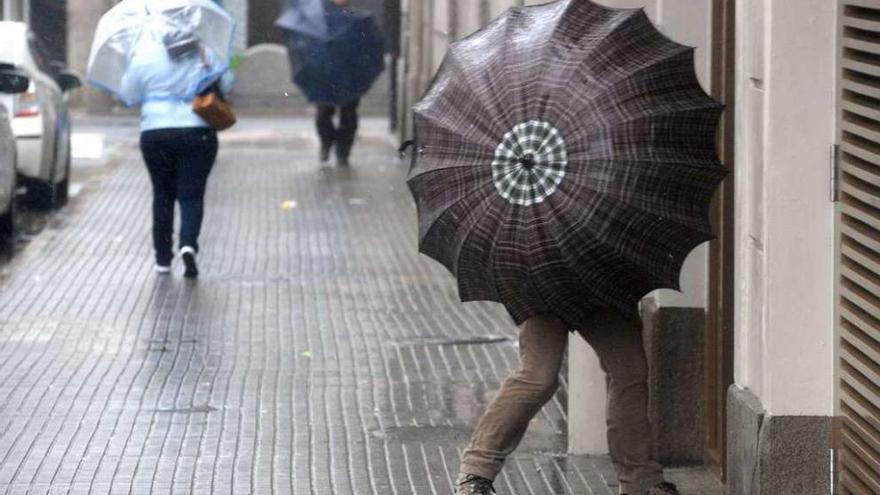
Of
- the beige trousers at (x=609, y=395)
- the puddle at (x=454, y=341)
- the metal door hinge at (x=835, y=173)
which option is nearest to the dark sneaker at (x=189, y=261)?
the puddle at (x=454, y=341)

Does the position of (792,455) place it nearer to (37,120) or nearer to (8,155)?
(8,155)

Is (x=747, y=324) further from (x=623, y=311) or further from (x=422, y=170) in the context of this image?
(x=422, y=170)

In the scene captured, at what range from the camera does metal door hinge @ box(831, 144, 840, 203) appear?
18.8ft

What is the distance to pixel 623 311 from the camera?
589 centimetres

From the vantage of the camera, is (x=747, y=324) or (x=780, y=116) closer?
(x=780, y=116)

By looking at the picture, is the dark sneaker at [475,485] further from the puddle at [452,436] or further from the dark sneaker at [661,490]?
the puddle at [452,436]

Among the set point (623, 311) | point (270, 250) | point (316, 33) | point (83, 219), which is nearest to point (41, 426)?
point (623, 311)

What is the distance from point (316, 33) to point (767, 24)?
1598 cm

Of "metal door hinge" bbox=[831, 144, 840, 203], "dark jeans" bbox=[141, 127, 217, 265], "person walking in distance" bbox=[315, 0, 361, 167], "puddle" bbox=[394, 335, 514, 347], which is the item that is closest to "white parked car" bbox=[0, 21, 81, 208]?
"dark jeans" bbox=[141, 127, 217, 265]

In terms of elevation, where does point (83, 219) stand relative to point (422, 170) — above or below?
below

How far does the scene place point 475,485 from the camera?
6285 mm

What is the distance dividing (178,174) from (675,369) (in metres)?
5.95

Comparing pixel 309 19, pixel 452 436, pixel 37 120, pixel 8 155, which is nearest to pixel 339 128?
pixel 309 19

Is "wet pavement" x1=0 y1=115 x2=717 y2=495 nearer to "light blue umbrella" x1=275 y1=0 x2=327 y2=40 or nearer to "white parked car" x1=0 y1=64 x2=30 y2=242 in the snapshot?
"white parked car" x1=0 y1=64 x2=30 y2=242
